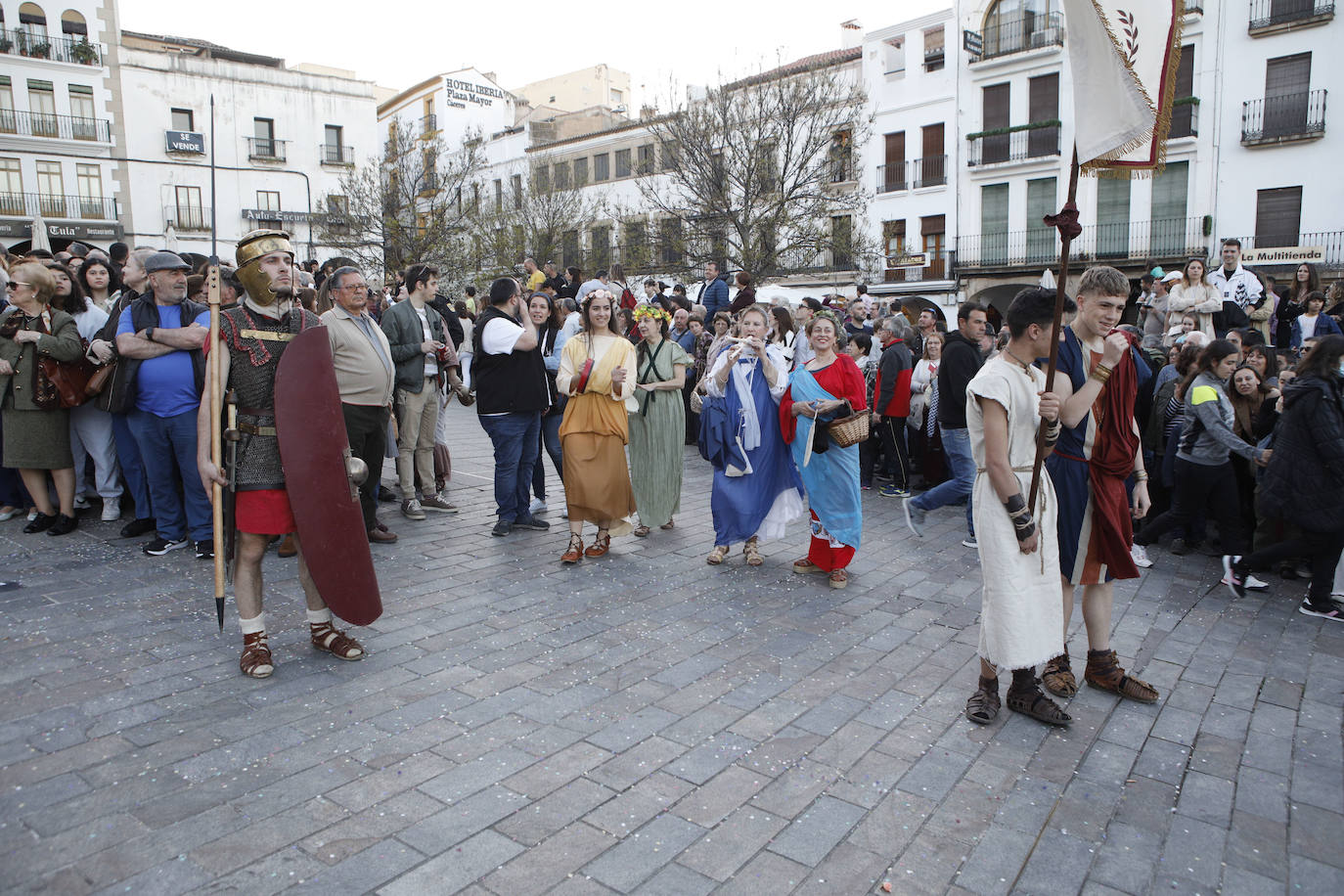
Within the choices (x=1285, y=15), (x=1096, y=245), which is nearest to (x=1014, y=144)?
(x=1096, y=245)

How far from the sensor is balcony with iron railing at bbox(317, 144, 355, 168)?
1720 inches

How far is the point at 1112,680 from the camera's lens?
166 inches

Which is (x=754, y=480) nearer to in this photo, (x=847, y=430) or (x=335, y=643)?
(x=847, y=430)

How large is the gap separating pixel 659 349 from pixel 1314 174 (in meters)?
26.9

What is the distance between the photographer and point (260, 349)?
4.33 metres

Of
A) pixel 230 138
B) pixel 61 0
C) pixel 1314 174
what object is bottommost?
pixel 1314 174

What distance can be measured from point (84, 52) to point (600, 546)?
42.2 meters

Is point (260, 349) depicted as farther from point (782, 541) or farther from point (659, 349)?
point (782, 541)

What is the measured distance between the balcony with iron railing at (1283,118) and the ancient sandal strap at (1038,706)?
93.3ft

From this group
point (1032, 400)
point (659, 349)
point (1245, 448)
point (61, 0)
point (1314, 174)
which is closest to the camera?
point (1032, 400)

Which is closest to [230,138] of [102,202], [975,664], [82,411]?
[102,202]

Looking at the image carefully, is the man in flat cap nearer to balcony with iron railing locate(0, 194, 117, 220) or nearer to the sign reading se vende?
the sign reading se vende

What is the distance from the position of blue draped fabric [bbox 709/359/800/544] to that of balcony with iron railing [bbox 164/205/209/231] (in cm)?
3932

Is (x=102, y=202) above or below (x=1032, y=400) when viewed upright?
above
